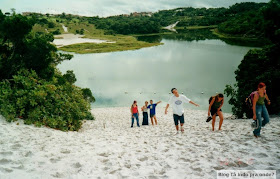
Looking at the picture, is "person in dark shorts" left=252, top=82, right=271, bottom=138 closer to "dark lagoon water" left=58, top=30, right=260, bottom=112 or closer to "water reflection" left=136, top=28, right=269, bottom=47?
"dark lagoon water" left=58, top=30, right=260, bottom=112

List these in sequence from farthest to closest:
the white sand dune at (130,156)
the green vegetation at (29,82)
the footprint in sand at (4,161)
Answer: the green vegetation at (29,82)
the footprint in sand at (4,161)
the white sand dune at (130,156)

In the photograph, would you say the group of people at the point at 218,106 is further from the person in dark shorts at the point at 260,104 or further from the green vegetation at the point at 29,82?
the green vegetation at the point at 29,82

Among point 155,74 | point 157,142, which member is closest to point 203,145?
point 157,142

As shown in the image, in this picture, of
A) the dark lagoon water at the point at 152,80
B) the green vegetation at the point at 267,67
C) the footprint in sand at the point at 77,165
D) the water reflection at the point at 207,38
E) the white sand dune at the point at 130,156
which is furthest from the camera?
the water reflection at the point at 207,38

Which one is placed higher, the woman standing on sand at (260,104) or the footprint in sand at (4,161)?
the woman standing on sand at (260,104)

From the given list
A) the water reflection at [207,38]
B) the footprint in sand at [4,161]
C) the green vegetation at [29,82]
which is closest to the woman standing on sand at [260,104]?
the footprint in sand at [4,161]

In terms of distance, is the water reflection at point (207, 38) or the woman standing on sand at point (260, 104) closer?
the woman standing on sand at point (260, 104)

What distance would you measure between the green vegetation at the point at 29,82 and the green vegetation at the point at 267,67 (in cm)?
1482

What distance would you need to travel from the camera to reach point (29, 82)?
12.5 m

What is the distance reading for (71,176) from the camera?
19.6 feet

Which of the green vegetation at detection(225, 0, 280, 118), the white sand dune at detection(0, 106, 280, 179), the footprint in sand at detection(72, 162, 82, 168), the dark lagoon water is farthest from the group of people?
the dark lagoon water

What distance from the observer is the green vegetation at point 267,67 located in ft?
54.4

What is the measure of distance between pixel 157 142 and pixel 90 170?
13.6 ft

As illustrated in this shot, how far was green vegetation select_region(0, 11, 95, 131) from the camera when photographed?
35.9 feet
